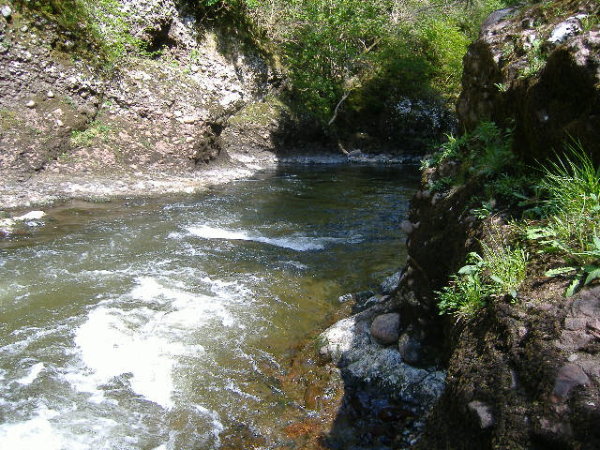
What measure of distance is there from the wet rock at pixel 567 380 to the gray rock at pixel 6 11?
13.1 m

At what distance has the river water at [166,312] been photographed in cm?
390

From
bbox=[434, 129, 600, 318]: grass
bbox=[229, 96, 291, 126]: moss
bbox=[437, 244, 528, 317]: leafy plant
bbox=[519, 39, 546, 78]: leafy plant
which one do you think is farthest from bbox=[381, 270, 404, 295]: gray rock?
bbox=[229, 96, 291, 126]: moss

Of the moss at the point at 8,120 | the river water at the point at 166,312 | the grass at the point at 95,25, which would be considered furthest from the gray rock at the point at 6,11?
the river water at the point at 166,312

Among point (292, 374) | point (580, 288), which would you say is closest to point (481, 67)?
point (580, 288)

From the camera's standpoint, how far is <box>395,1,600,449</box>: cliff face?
2.11 m

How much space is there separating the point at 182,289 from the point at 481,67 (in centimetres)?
454

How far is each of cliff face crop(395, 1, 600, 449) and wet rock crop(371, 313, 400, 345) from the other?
111 mm

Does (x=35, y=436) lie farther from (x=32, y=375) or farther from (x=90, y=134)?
(x=90, y=134)

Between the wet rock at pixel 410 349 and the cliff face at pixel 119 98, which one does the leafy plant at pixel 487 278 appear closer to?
the wet rock at pixel 410 349

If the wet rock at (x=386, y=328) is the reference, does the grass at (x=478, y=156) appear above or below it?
above

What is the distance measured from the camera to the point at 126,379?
4422mm

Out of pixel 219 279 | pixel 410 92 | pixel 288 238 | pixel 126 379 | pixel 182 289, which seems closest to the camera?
pixel 126 379

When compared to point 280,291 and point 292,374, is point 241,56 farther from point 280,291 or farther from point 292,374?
point 292,374

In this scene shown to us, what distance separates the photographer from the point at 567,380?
208 centimetres
